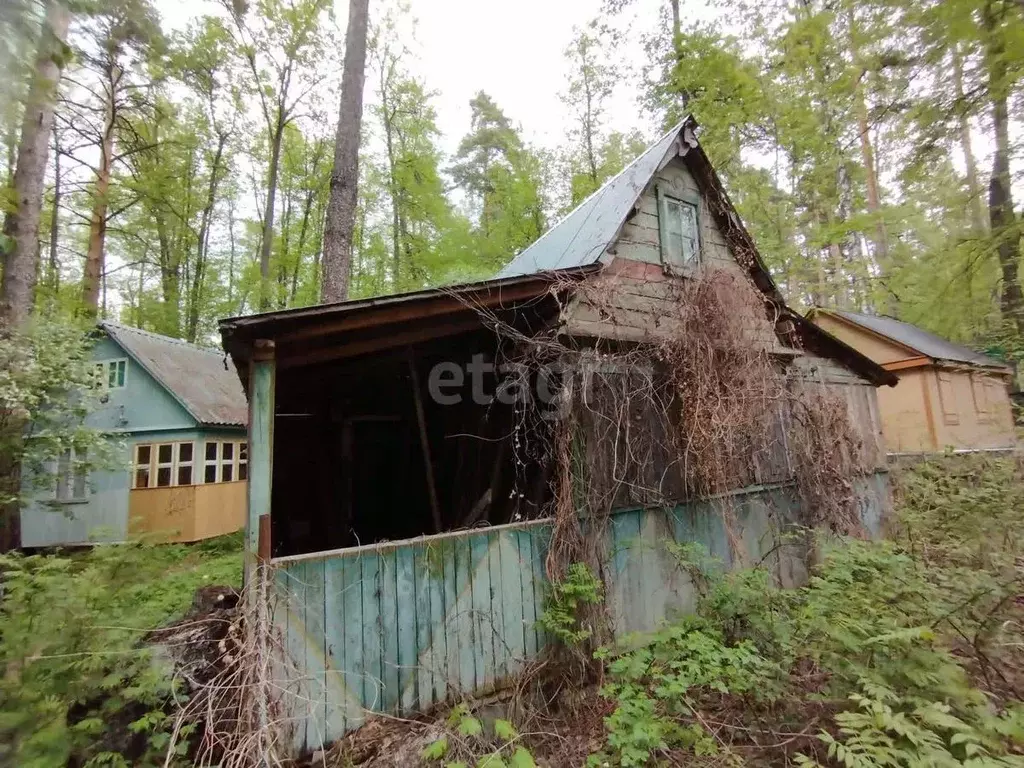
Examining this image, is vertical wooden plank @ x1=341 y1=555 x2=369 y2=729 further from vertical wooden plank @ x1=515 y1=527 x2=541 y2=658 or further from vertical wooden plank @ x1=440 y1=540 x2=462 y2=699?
vertical wooden plank @ x1=515 y1=527 x2=541 y2=658

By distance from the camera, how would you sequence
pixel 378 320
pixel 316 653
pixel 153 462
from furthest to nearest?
pixel 153 462 < pixel 378 320 < pixel 316 653

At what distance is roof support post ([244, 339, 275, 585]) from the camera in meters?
3.14

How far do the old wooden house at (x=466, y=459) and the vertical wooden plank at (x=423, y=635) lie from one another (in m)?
0.01

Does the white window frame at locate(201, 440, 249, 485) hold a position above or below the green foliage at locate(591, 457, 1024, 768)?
above

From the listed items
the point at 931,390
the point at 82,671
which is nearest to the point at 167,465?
the point at 82,671

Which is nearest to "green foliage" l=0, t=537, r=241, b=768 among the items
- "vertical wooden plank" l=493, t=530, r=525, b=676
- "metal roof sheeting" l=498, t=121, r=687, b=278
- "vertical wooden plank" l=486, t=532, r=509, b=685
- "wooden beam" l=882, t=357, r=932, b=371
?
"vertical wooden plank" l=486, t=532, r=509, b=685

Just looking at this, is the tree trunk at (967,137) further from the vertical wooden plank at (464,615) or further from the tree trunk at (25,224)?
the tree trunk at (25,224)

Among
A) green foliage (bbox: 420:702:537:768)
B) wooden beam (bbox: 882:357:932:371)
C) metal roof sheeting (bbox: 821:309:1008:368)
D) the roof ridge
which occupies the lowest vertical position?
green foliage (bbox: 420:702:537:768)

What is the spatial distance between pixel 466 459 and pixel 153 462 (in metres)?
9.88

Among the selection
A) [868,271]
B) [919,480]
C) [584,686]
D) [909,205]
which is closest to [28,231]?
[584,686]

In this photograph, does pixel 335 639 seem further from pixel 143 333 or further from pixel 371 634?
pixel 143 333

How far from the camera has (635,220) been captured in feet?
19.4

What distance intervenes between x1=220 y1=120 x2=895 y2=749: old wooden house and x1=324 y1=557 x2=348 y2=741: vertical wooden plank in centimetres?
1

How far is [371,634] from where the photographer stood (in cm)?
340
